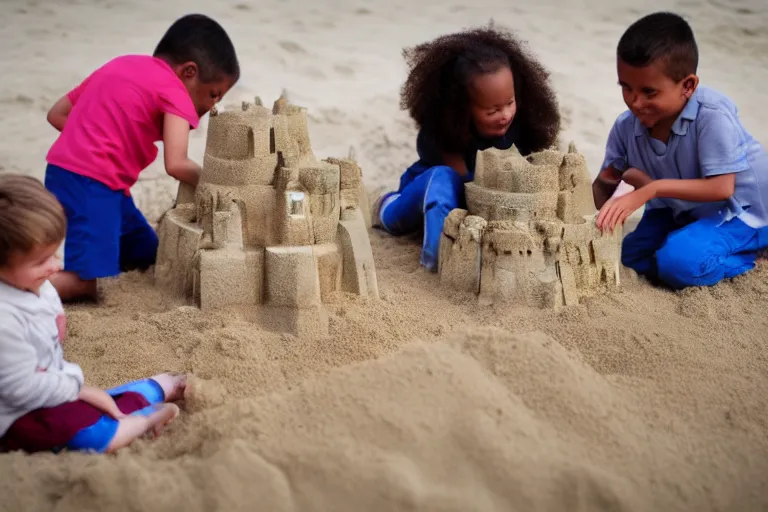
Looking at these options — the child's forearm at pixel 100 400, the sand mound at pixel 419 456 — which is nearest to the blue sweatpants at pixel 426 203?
the sand mound at pixel 419 456

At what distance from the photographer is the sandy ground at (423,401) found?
147 centimetres

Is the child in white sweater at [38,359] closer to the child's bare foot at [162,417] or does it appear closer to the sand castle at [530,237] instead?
the child's bare foot at [162,417]

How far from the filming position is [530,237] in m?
2.38

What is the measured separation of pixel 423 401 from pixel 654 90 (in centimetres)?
149

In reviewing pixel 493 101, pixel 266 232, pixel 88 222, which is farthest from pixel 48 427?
pixel 493 101

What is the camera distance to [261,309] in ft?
7.64

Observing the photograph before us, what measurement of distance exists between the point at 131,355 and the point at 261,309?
1.28ft

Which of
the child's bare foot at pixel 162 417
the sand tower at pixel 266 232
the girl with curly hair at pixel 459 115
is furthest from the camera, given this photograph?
the girl with curly hair at pixel 459 115

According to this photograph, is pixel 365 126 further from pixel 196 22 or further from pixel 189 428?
pixel 189 428

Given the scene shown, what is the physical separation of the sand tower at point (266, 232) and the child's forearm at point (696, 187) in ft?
3.30

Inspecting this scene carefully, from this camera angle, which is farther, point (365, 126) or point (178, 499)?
point (365, 126)

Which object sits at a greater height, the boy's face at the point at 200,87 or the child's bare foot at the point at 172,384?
the boy's face at the point at 200,87

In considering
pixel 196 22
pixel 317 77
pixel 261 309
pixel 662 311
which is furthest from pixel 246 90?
pixel 662 311

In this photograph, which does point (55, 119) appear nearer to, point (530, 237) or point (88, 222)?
point (88, 222)
